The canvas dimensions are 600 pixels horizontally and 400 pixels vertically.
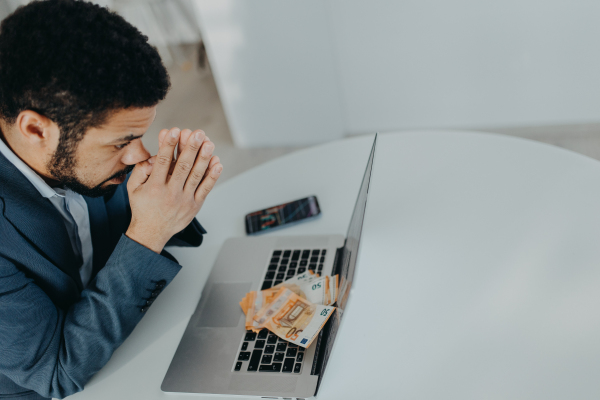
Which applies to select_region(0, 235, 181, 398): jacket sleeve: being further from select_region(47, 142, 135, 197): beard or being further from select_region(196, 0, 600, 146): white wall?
select_region(196, 0, 600, 146): white wall

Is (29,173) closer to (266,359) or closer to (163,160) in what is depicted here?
(163,160)

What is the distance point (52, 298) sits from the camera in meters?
0.88

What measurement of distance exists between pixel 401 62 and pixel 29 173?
1861 mm

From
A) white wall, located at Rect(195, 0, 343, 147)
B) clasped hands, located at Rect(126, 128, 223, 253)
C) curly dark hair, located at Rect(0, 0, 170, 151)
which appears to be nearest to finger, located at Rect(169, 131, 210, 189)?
clasped hands, located at Rect(126, 128, 223, 253)

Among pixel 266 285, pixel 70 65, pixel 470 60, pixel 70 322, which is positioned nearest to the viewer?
pixel 70 65

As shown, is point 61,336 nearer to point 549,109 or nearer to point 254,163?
point 254,163

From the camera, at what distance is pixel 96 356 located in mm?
831

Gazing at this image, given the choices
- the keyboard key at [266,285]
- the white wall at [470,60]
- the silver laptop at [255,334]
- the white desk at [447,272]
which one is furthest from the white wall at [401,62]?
the keyboard key at [266,285]

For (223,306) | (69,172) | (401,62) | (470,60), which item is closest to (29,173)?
(69,172)

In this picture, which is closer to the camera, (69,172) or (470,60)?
(69,172)

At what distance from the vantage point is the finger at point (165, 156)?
852mm

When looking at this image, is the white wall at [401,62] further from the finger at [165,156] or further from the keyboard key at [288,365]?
the keyboard key at [288,365]

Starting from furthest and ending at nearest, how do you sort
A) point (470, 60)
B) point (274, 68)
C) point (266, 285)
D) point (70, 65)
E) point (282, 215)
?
1. point (274, 68)
2. point (470, 60)
3. point (282, 215)
4. point (266, 285)
5. point (70, 65)

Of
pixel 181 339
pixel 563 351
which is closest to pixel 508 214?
pixel 563 351
